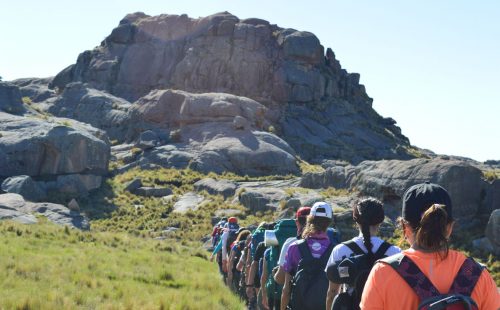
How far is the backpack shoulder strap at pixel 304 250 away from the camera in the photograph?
6.87 meters

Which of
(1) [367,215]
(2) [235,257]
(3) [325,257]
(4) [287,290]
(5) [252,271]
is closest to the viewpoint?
(1) [367,215]

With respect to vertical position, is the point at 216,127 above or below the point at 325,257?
above

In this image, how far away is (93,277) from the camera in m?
15.7

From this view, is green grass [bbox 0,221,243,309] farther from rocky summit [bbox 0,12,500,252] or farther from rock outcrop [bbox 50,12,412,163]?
rock outcrop [bbox 50,12,412,163]

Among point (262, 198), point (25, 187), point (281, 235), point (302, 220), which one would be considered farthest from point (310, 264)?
point (25, 187)

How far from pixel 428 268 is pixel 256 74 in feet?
282

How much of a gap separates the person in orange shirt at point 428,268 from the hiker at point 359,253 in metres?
1.22

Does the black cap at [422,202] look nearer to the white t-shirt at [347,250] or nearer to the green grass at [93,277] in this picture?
the white t-shirt at [347,250]

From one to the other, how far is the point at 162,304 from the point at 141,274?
5305 millimetres

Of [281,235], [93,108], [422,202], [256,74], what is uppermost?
[256,74]

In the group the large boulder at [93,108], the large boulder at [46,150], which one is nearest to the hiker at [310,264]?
the large boulder at [46,150]

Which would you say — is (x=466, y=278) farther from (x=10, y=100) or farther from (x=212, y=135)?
(x=10, y=100)

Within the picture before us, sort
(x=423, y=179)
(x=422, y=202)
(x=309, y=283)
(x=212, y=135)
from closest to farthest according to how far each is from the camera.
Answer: (x=422, y=202), (x=309, y=283), (x=423, y=179), (x=212, y=135)

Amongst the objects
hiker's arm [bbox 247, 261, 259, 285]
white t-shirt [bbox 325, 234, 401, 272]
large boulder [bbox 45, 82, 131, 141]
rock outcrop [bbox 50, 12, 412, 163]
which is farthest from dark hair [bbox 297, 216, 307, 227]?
rock outcrop [bbox 50, 12, 412, 163]
